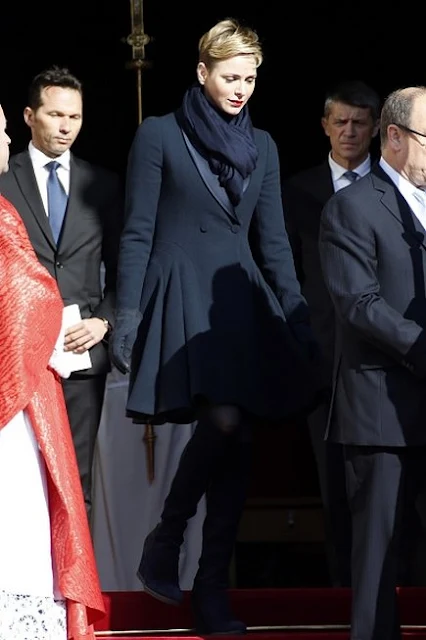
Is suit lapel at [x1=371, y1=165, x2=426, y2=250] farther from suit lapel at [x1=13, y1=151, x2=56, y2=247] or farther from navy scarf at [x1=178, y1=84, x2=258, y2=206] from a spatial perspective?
suit lapel at [x1=13, y1=151, x2=56, y2=247]

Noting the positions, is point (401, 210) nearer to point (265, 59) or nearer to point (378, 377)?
point (378, 377)

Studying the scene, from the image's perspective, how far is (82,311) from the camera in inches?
242

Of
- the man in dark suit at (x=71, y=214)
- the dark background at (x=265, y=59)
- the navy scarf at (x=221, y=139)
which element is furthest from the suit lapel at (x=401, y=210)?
the dark background at (x=265, y=59)

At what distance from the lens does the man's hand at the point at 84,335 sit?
5.75 metres

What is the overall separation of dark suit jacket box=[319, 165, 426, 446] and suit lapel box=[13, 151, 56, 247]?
1247 millimetres

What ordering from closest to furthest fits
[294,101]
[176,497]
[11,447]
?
[11,447] → [176,497] → [294,101]

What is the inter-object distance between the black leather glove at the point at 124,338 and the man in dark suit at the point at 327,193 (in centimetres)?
116

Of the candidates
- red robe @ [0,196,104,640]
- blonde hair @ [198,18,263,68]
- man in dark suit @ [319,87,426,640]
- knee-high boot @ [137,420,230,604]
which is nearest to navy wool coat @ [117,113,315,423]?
knee-high boot @ [137,420,230,604]

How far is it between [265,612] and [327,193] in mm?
1550

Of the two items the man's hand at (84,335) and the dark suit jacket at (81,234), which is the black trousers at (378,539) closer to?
the man's hand at (84,335)

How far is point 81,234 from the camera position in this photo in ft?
20.1

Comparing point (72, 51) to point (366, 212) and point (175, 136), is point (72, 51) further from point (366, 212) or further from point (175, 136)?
point (366, 212)

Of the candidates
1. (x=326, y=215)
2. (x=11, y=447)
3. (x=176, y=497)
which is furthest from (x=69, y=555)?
(x=326, y=215)

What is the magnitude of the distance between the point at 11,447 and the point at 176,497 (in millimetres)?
1038
